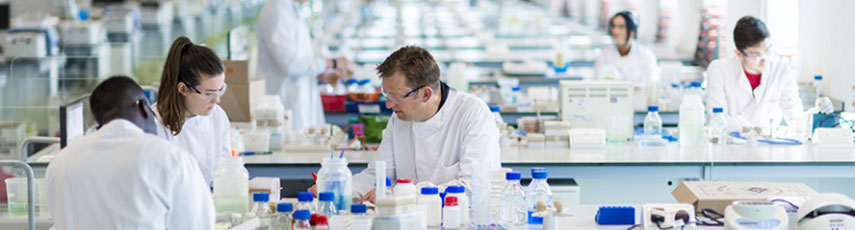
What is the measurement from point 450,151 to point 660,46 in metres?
8.54

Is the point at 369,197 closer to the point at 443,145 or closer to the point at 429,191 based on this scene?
the point at 429,191

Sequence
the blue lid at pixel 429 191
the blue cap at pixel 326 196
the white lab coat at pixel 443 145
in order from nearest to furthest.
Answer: the blue cap at pixel 326 196 → the blue lid at pixel 429 191 → the white lab coat at pixel 443 145

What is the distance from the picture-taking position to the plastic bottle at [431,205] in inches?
114

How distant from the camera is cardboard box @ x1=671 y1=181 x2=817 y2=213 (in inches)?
121

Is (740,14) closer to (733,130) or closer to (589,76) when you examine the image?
(589,76)

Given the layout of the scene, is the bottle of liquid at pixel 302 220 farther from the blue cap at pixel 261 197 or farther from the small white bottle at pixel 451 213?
the small white bottle at pixel 451 213

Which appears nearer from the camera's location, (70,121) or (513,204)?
(513,204)

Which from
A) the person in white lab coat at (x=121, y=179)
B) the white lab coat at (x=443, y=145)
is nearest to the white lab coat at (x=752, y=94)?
the white lab coat at (x=443, y=145)

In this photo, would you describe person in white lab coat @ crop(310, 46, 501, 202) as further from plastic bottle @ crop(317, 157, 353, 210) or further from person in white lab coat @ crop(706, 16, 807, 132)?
person in white lab coat @ crop(706, 16, 807, 132)

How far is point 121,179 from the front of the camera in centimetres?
228

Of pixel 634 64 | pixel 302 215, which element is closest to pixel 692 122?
pixel 634 64

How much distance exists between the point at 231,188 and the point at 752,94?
3.38 metres

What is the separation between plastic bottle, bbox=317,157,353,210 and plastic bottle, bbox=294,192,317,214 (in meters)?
0.09

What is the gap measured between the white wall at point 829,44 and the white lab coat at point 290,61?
129 inches
